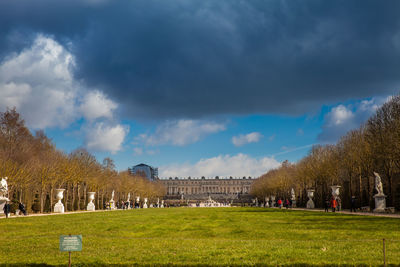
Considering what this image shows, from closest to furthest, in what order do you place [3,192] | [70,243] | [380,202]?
[70,243] < [3,192] < [380,202]

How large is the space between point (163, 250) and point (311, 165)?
6381cm

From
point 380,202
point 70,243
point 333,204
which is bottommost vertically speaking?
point 333,204

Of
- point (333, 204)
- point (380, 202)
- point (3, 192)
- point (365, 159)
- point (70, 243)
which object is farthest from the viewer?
point (365, 159)

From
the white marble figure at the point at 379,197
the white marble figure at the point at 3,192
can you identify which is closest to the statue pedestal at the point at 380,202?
the white marble figure at the point at 379,197

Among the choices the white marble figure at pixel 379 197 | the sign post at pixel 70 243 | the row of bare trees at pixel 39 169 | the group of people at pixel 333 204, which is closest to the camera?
the sign post at pixel 70 243

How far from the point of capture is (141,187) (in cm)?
11900

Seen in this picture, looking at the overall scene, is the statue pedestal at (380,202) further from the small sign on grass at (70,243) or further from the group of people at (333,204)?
the small sign on grass at (70,243)

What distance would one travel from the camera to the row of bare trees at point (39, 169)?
5382 centimetres

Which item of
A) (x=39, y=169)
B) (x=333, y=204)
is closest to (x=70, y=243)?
(x=333, y=204)

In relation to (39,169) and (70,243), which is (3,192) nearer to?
(39,169)

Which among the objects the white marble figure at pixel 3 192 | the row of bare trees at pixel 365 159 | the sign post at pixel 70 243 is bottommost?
the sign post at pixel 70 243

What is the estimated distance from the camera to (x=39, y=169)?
58.1 m

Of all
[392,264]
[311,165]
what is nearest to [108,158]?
[311,165]

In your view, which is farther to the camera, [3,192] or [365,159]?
[365,159]
